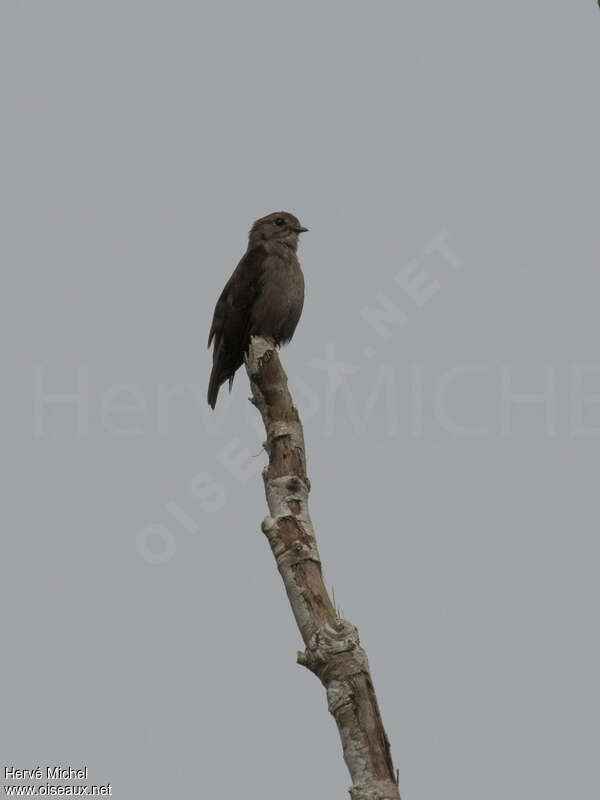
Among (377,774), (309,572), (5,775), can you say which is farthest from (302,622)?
(5,775)

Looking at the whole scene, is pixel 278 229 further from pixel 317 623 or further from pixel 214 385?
pixel 317 623

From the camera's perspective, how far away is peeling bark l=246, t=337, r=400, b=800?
5.26 m

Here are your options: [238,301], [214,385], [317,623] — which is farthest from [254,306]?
[317,623]

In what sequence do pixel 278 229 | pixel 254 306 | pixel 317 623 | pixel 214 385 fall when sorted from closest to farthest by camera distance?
pixel 317 623, pixel 254 306, pixel 214 385, pixel 278 229

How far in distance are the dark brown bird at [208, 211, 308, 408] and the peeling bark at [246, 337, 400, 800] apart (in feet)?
13.4

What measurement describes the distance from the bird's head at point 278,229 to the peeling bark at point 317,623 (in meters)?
5.22

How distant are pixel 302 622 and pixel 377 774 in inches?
34.2

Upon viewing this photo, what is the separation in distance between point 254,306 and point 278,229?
1343 millimetres

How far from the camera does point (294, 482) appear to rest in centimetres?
637

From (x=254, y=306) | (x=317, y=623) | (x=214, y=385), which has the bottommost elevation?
(x=317, y=623)

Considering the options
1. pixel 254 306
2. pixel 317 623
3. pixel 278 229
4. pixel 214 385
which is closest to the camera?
pixel 317 623

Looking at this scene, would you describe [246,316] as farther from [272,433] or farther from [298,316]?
[272,433]

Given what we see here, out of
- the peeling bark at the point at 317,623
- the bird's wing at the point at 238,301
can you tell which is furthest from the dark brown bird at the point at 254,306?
the peeling bark at the point at 317,623

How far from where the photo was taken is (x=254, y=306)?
436 inches
